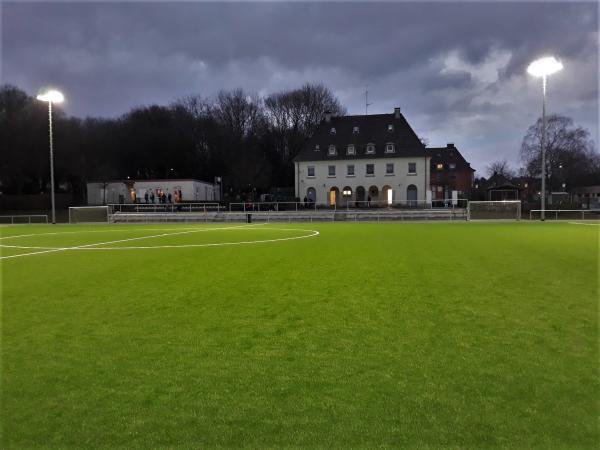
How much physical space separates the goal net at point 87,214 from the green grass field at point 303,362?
3140 cm

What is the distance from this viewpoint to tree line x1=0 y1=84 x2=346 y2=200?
6462 centimetres

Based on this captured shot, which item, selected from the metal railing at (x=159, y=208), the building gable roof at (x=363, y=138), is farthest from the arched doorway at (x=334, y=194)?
the metal railing at (x=159, y=208)

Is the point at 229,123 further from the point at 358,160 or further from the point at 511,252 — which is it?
the point at 511,252

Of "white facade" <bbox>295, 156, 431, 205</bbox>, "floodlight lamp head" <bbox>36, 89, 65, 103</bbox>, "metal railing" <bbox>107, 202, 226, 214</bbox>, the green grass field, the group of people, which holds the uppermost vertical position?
"floodlight lamp head" <bbox>36, 89, 65, 103</bbox>

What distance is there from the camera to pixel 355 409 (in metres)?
3.15

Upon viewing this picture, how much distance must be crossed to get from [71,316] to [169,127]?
75.6 metres

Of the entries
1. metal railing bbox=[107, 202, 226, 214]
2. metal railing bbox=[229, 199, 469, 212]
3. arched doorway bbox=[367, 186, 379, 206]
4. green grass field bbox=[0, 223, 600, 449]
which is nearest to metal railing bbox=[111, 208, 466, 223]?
metal railing bbox=[229, 199, 469, 212]

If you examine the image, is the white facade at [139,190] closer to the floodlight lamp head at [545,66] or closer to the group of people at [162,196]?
the group of people at [162,196]

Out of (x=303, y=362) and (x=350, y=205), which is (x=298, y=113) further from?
(x=303, y=362)

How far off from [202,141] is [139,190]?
74.0 feet

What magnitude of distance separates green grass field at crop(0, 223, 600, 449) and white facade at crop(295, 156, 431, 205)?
164 feet

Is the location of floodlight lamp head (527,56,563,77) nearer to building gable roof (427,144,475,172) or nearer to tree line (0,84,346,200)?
tree line (0,84,346,200)

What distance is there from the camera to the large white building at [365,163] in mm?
56812

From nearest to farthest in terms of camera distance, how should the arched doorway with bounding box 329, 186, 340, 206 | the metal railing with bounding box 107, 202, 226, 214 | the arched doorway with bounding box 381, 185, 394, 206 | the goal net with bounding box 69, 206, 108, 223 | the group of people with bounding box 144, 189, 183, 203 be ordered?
the goal net with bounding box 69, 206, 108, 223 → the metal railing with bounding box 107, 202, 226, 214 → the group of people with bounding box 144, 189, 183, 203 → the arched doorway with bounding box 381, 185, 394, 206 → the arched doorway with bounding box 329, 186, 340, 206
